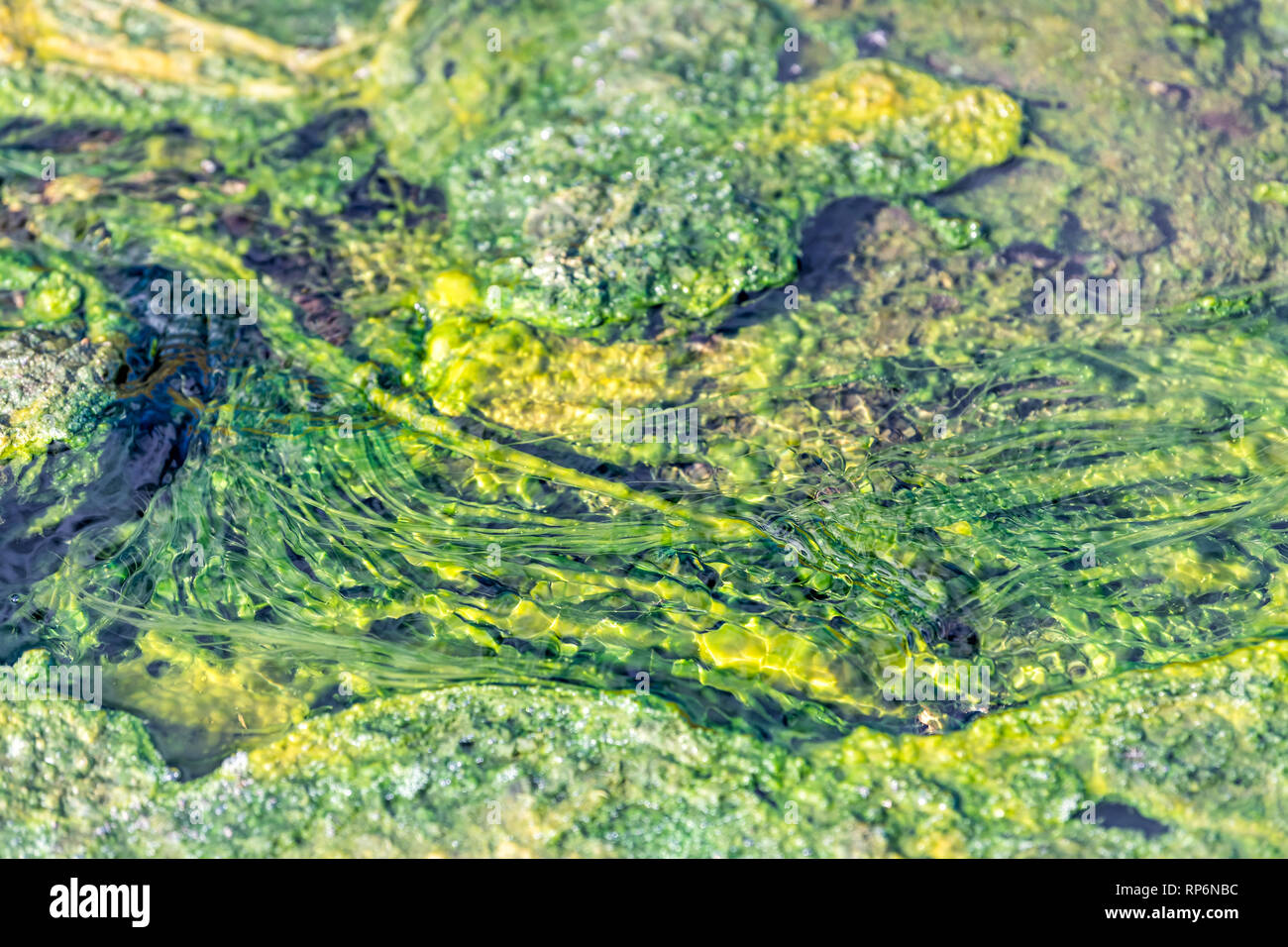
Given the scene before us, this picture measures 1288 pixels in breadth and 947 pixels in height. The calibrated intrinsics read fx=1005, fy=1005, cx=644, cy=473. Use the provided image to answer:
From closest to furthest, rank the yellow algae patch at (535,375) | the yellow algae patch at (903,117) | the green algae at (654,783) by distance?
1. the green algae at (654,783)
2. the yellow algae patch at (535,375)
3. the yellow algae patch at (903,117)

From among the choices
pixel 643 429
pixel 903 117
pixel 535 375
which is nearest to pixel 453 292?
pixel 535 375

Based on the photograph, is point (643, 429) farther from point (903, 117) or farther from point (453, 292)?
point (903, 117)

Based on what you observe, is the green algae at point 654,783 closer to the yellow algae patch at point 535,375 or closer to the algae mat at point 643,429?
the algae mat at point 643,429

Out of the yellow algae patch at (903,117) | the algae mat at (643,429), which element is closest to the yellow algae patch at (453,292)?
the algae mat at (643,429)

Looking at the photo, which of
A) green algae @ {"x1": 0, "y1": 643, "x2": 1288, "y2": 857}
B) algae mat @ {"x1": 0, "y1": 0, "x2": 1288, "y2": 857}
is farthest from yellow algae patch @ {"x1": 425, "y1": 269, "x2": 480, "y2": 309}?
green algae @ {"x1": 0, "y1": 643, "x2": 1288, "y2": 857}

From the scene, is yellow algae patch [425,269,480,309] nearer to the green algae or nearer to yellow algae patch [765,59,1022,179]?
yellow algae patch [765,59,1022,179]

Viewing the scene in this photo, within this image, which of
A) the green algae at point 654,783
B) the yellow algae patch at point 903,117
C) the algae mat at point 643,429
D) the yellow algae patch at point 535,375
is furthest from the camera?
the yellow algae patch at point 903,117

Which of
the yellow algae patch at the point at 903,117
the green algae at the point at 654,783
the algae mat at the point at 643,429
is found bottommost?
the green algae at the point at 654,783
